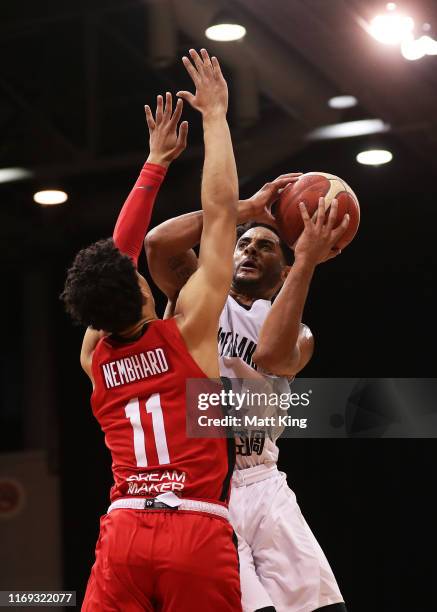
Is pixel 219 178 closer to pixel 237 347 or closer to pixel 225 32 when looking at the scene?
pixel 237 347

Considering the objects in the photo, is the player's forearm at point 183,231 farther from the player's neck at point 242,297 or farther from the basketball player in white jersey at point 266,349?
the player's neck at point 242,297

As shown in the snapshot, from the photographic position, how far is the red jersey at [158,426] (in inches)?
100

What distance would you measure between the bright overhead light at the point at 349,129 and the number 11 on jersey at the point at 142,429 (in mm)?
4240

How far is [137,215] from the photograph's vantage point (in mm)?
2988

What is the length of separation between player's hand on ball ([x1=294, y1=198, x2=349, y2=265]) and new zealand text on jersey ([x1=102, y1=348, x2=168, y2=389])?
67 centimetres

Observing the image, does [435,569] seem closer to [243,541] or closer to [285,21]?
[243,541]

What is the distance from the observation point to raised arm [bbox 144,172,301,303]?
2994 millimetres

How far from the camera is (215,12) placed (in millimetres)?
6609

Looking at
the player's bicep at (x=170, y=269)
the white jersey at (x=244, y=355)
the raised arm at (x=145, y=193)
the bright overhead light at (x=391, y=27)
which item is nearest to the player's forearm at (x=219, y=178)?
the raised arm at (x=145, y=193)

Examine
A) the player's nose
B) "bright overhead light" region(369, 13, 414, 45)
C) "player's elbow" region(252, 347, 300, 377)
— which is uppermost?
"bright overhead light" region(369, 13, 414, 45)

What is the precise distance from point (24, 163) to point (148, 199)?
12.8ft
